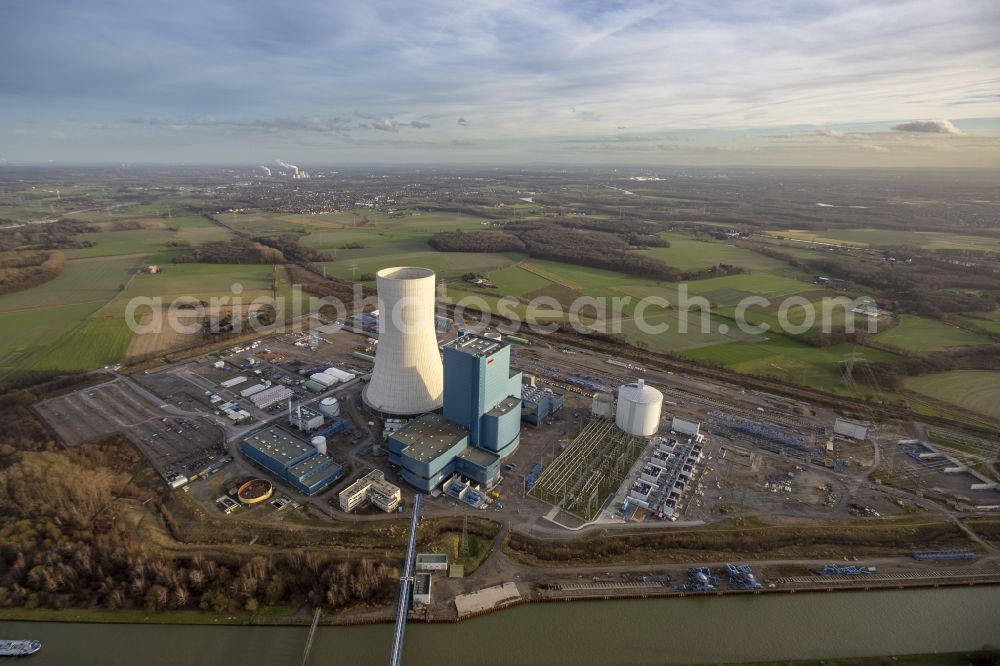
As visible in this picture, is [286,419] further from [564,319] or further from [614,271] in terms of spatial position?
[614,271]

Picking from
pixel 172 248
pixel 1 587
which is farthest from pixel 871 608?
pixel 172 248

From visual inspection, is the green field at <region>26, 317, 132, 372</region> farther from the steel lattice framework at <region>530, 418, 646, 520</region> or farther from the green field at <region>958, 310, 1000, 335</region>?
the green field at <region>958, 310, 1000, 335</region>

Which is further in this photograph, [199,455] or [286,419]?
[286,419]

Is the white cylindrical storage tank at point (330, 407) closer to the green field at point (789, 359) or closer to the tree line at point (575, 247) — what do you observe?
the green field at point (789, 359)

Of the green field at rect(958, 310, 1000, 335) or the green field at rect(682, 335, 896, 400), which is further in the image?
the green field at rect(958, 310, 1000, 335)

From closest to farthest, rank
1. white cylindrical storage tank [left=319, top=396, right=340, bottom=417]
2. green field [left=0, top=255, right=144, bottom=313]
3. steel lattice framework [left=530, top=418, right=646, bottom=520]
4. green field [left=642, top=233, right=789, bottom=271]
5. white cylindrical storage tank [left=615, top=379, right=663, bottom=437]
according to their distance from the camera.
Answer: steel lattice framework [left=530, top=418, right=646, bottom=520] < white cylindrical storage tank [left=615, top=379, right=663, bottom=437] < white cylindrical storage tank [left=319, top=396, right=340, bottom=417] < green field [left=0, top=255, right=144, bottom=313] < green field [left=642, top=233, right=789, bottom=271]

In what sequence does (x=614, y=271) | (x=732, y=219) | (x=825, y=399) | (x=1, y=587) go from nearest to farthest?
(x=1, y=587) → (x=825, y=399) → (x=614, y=271) → (x=732, y=219)

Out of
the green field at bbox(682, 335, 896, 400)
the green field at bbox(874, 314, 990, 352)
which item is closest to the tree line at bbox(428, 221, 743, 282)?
the green field at bbox(874, 314, 990, 352)
